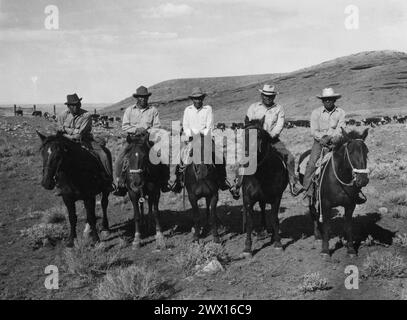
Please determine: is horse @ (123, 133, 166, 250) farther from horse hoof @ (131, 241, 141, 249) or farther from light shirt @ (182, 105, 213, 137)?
light shirt @ (182, 105, 213, 137)

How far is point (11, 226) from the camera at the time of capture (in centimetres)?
1157

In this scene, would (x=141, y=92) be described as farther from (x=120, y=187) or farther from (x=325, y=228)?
(x=325, y=228)

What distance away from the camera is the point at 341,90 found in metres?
72.9

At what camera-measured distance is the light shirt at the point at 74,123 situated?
10117mm

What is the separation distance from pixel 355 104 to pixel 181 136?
58790 mm

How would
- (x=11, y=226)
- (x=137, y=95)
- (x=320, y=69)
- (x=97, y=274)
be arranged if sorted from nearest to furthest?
(x=97, y=274), (x=137, y=95), (x=11, y=226), (x=320, y=69)

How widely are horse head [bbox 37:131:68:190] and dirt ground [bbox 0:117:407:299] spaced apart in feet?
5.51

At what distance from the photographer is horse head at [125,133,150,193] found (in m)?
8.89

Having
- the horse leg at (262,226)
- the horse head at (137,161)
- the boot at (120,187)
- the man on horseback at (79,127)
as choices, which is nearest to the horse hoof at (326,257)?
the horse leg at (262,226)

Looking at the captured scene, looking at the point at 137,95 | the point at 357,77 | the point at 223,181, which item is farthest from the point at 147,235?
the point at 357,77

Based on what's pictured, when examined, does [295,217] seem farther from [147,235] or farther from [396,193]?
[147,235]

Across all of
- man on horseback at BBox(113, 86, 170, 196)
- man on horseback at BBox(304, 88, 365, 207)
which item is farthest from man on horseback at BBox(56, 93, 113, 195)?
man on horseback at BBox(304, 88, 365, 207)

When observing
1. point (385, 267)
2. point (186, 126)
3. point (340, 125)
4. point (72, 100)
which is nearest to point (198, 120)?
point (186, 126)

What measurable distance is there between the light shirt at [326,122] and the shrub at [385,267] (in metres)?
2.77
